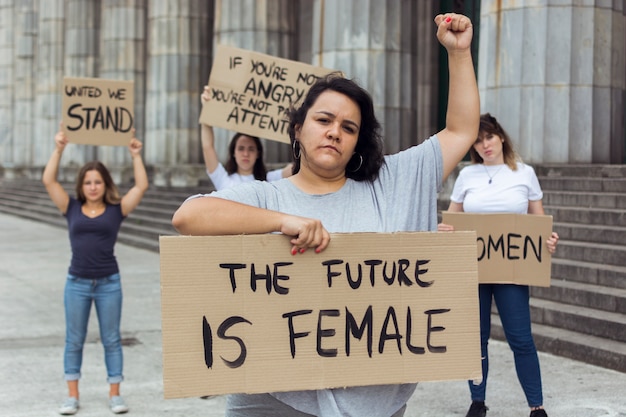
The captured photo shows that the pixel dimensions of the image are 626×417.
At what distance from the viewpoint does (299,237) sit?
2645 millimetres

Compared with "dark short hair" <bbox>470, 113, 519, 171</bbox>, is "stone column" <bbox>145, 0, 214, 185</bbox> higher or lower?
higher

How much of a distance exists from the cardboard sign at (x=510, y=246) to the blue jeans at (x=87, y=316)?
84.0 inches

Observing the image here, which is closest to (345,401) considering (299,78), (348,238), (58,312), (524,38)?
(348,238)

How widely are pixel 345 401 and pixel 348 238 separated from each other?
0.45 meters

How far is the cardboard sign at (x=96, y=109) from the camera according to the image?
28.0 ft

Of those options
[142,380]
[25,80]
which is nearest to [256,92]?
[142,380]

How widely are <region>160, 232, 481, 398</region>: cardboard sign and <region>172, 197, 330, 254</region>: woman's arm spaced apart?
38 mm

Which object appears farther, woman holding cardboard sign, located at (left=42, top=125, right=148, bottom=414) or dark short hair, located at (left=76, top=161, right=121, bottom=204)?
dark short hair, located at (left=76, top=161, right=121, bottom=204)

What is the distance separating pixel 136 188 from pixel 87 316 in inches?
35.5

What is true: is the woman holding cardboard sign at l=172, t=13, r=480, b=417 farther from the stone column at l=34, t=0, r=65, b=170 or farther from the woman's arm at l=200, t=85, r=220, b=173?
the stone column at l=34, t=0, r=65, b=170

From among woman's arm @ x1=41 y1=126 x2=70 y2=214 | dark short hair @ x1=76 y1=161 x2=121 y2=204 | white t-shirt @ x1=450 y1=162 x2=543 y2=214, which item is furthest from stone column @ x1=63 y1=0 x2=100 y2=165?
white t-shirt @ x1=450 y1=162 x2=543 y2=214

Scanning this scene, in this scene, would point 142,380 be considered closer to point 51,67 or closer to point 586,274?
point 586,274

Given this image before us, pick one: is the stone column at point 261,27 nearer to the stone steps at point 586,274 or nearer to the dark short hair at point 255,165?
the stone steps at point 586,274

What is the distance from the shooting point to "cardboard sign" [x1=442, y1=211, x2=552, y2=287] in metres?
5.29
